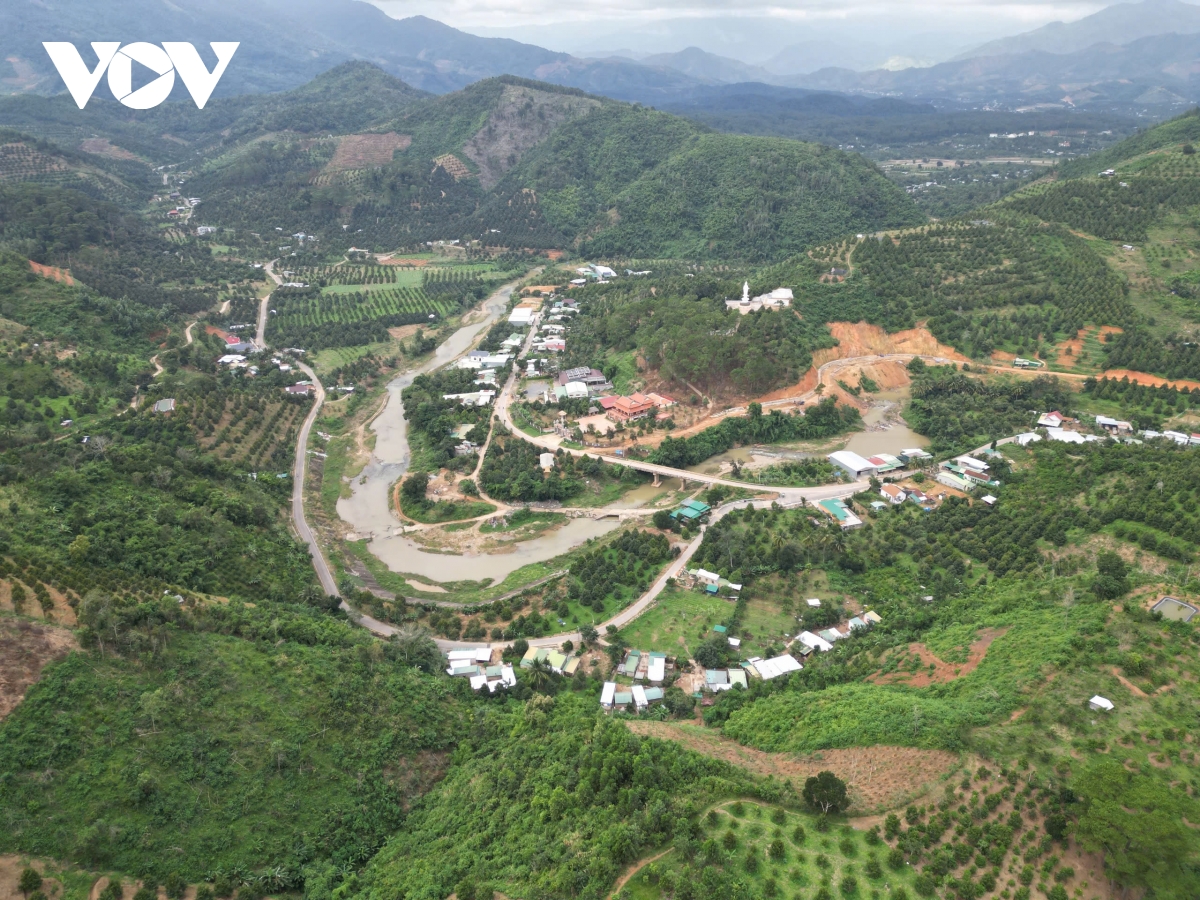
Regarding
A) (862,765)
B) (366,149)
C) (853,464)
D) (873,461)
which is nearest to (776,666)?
(862,765)

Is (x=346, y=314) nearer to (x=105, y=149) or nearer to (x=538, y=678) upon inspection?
(x=538, y=678)

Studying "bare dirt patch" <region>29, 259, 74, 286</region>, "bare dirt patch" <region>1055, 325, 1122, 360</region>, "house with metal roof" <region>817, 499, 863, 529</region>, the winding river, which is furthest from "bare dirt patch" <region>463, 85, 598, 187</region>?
"house with metal roof" <region>817, 499, 863, 529</region>

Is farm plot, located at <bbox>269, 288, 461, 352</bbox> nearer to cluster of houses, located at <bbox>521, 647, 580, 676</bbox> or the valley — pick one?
the valley

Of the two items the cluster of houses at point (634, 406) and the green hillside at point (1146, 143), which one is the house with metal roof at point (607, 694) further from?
the green hillside at point (1146, 143)

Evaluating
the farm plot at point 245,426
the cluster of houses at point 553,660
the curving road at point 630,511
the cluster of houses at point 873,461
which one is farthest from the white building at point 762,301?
the cluster of houses at point 553,660

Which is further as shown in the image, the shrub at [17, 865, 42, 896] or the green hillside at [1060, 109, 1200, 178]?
the green hillside at [1060, 109, 1200, 178]
